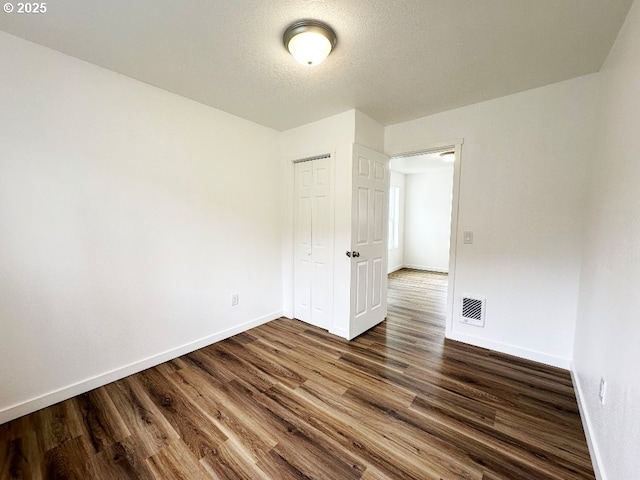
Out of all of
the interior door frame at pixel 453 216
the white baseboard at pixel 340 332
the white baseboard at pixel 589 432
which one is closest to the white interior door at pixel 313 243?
Answer: the white baseboard at pixel 340 332

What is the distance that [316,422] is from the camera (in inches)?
65.3

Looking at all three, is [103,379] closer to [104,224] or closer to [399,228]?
[104,224]

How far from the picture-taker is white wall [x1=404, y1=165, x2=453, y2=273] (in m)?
6.32

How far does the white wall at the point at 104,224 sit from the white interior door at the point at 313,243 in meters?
0.73

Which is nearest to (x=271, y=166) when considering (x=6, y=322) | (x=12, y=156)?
(x=12, y=156)

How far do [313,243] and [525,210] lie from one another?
2156mm

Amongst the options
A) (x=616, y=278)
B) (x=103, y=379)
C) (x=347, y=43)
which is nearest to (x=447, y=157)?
(x=347, y=43)

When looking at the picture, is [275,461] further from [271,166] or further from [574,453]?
[271,166]

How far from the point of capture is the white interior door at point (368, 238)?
2.75 m

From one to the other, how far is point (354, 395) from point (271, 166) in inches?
105

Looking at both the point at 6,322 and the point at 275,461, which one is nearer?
the point at 275,461

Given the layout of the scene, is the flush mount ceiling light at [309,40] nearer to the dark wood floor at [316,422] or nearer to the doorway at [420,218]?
the dark wood floor at [316,422]

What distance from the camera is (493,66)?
6.23ft

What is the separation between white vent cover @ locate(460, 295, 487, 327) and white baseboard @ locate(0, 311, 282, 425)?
98.7 inches
